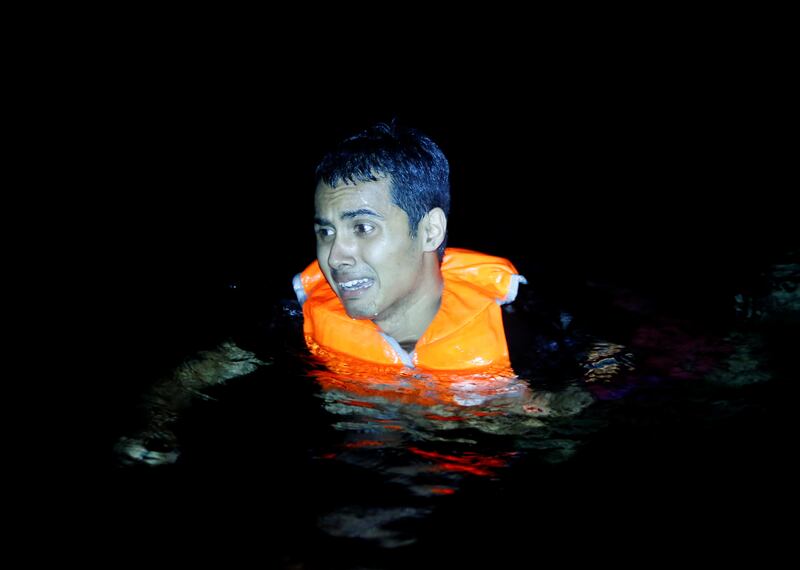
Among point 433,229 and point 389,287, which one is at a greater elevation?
point 433,229

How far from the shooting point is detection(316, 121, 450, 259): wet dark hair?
2.96m

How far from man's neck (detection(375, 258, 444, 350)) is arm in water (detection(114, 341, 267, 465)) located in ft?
2.53

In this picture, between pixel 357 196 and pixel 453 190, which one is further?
pixel 453 190

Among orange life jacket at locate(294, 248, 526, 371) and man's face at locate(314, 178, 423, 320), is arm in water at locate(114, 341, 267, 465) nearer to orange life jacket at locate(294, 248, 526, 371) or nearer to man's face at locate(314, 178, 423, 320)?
orange life jacket at locate(294, 248, 526, 371)

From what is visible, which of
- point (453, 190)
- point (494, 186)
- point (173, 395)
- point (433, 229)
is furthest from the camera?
point (494, 186)

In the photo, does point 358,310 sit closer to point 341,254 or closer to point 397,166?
point 341,254

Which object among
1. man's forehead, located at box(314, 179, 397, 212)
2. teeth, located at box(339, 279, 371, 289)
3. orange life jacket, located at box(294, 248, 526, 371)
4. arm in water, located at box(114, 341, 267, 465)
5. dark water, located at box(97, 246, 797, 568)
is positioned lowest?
dark water, located at box(97, 246, 797, 568)

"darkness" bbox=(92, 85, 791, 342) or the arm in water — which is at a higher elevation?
"darkness" bbox=(92, 85, 791, 342)

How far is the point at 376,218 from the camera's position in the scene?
9.53ft

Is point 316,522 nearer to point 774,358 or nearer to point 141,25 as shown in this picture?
point 774,358

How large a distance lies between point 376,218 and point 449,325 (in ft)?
2.29

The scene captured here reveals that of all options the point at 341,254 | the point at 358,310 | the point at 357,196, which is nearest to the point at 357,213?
the point at 357,196

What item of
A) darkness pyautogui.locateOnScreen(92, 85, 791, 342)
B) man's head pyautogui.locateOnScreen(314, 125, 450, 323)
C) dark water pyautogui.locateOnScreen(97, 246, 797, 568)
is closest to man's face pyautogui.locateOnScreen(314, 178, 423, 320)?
man's head pyautogui.locateOnScreen(314, 125, 450, 323)

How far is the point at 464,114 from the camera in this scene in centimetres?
1330
